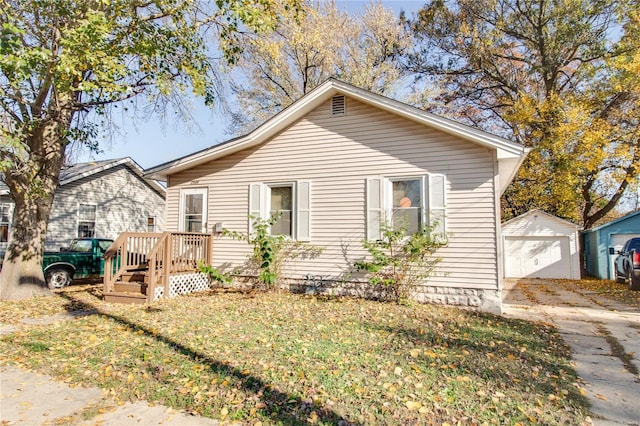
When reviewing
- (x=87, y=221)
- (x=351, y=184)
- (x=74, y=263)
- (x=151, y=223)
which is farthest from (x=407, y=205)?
(x=151, y=223)

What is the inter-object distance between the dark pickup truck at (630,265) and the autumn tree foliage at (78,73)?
41.3 ft

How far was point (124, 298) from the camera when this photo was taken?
310 inches

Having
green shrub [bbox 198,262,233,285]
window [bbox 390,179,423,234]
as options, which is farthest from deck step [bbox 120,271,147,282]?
window [bbox 390,179,423,234]

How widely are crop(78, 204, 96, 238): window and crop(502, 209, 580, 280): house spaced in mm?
17515

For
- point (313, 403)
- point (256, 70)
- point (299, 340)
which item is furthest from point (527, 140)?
point (313, 403)

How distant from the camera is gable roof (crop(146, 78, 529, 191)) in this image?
23.6ft

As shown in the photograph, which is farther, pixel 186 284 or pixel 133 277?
pixel 186 284

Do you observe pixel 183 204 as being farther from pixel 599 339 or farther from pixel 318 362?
pixel 599 339

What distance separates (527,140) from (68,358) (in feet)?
59.4

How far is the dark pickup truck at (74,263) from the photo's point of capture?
10625mm

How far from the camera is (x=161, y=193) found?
61.0ft

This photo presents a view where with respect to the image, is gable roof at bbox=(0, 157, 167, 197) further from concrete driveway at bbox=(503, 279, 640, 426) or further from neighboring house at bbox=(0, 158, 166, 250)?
concrete driveway at bbox=(503, 279, 640, 426)

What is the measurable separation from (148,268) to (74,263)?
15.8ft

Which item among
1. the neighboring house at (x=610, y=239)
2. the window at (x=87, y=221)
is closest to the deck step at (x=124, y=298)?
the window at (x=87, y=221)
